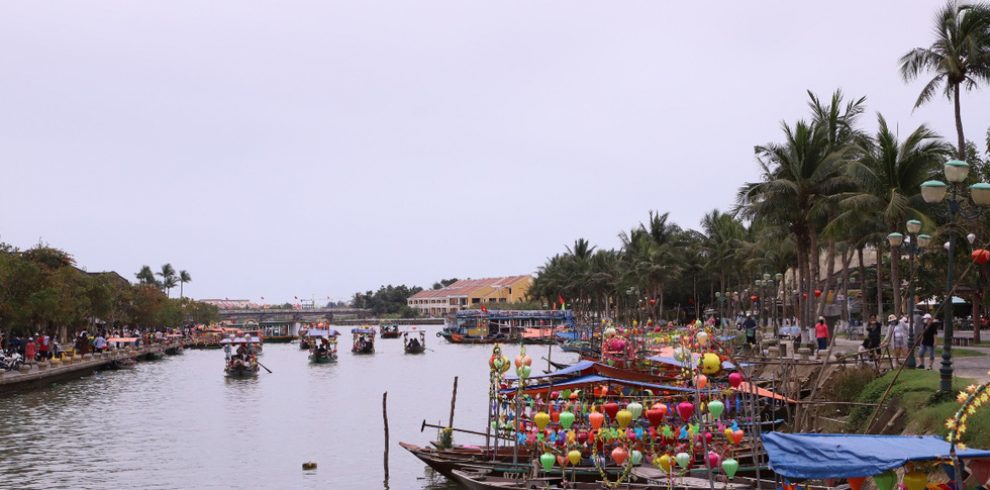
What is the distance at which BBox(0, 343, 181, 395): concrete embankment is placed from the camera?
43812 millimetres

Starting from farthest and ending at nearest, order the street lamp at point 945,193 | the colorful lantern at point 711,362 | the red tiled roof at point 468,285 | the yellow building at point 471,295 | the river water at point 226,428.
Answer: the red tiled roof at point 468,285
the yellow building at point 471,295
the river water at point 226,428
the colorful lantern at point 711,362
the street lamp at point 945,193

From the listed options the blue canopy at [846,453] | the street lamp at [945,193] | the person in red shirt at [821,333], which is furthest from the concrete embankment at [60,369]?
the blue canopy at [846,453]

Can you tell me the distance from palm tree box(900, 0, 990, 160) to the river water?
19.8m

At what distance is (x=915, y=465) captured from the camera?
33.6 feet

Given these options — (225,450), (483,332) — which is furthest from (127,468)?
(483,332)

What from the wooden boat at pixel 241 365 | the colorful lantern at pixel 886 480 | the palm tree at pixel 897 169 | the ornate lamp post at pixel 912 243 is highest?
the palm tree at pixel 897 169

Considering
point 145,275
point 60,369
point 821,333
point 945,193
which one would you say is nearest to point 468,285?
point 145,275

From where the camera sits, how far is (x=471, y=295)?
16888 cm

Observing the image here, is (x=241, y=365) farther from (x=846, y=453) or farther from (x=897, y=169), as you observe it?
(x=846, y=453)

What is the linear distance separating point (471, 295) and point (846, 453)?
158885 millimetres

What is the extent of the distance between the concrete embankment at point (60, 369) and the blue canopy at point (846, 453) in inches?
1588

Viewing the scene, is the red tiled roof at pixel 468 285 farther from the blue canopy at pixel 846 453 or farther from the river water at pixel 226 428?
the blue canopy at pixel 846 453

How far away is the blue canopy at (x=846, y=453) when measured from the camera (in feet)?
33.2

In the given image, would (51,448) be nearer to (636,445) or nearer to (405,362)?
(636,445)
